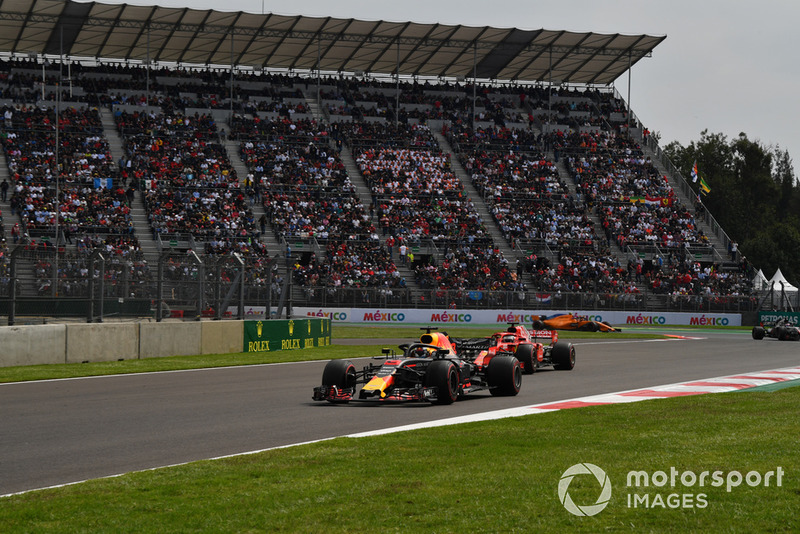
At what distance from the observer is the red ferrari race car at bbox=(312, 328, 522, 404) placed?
14797 millimetres

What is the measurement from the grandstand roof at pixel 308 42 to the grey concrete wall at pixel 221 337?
32.1 metres

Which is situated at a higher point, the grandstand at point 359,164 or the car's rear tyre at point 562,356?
the grandstand at point 359,164

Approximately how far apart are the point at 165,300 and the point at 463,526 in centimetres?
1856

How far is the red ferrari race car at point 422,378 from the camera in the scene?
14.8 m

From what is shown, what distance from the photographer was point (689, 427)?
11039 mm

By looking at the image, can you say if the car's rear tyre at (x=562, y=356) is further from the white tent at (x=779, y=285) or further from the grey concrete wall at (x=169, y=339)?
the white tent at (x=779, y=285)

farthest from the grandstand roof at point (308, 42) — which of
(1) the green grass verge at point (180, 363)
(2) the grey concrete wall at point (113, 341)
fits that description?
(2) the grey concrete wall at point (113, 341)

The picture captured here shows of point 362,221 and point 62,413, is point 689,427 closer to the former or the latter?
point 62,413

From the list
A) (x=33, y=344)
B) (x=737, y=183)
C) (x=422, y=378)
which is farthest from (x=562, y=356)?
(x=737, y=183)

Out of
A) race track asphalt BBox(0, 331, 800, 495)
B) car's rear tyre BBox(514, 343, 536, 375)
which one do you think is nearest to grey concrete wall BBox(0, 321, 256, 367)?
race track asphalt BBox(0, 331, 800, 495)

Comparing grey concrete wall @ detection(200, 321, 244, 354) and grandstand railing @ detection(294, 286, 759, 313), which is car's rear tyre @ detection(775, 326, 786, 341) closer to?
grandstand railing @ detection(294, 286, 759, 313)

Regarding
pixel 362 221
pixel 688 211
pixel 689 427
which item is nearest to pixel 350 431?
pixel 689 427

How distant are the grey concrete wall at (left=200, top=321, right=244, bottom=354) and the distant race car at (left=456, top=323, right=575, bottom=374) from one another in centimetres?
734

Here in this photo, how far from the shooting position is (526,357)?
21156 mm
